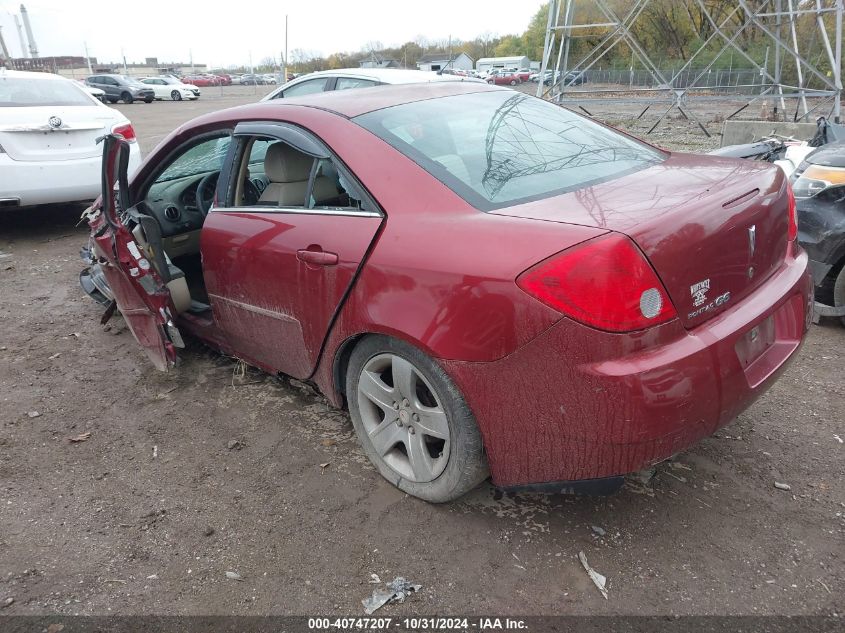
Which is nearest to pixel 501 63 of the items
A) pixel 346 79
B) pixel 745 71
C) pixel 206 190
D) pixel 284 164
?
pixel 745 71

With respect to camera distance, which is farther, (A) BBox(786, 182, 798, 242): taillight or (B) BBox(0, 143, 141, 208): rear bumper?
(B) BBox(0, 143, 141, 208): rear bumper

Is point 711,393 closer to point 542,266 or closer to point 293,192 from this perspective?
point 542,266

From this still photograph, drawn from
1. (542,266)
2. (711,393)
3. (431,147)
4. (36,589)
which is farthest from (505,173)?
(36,589)

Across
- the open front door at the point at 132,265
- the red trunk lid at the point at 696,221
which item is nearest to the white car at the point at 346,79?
the open front door at the point at 132,265

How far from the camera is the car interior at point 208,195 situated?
8.77 ft

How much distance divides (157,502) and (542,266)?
186 cm

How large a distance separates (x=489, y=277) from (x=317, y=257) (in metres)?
0.86

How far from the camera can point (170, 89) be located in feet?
128

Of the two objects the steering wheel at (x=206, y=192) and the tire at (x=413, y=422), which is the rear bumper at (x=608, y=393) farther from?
the steering wheel at (x=206, y=192)

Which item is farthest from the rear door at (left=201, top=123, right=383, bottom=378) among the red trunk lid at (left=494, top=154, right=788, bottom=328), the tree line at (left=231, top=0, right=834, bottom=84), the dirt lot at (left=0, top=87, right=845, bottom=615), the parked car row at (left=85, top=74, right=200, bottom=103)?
the parked car row at (left=85, top=74, right=200, bottom=103)

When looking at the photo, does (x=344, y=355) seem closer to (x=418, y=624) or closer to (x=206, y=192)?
(x=418, y=624)

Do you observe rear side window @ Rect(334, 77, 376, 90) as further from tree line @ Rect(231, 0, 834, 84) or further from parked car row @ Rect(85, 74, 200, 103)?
parked car row @ Rect(85, 74, 200, 103)

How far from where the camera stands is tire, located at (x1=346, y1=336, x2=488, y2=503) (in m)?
2.19

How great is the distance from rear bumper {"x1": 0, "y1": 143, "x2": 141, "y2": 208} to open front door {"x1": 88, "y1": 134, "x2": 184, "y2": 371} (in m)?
2.57
